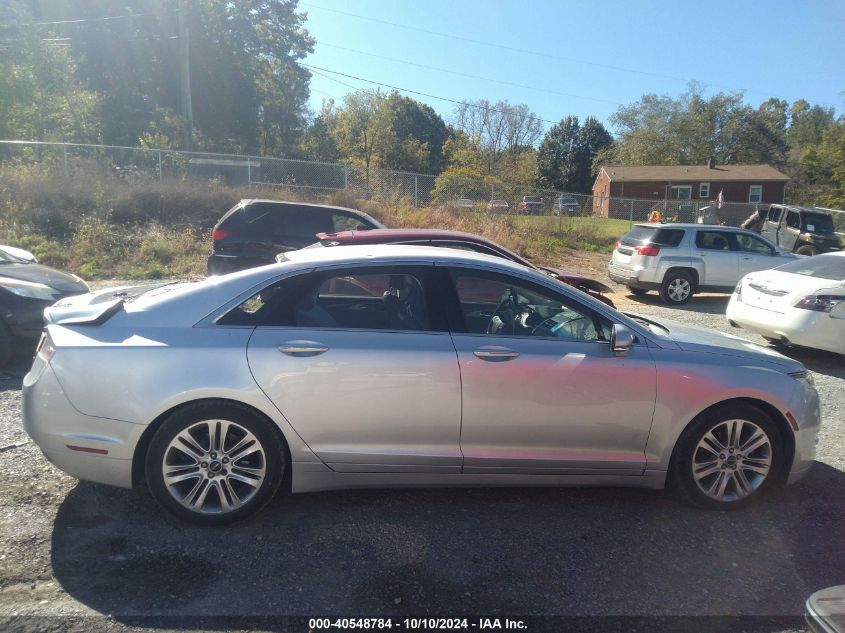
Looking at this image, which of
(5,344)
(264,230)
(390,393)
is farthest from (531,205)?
(390,393)

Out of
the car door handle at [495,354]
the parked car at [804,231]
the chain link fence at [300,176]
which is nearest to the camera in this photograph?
the car door handle at [495,354]

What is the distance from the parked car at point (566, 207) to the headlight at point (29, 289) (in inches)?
766

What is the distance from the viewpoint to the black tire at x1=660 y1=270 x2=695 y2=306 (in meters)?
13.1

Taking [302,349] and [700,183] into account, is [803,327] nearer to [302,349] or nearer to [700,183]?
Answer: [302,349]

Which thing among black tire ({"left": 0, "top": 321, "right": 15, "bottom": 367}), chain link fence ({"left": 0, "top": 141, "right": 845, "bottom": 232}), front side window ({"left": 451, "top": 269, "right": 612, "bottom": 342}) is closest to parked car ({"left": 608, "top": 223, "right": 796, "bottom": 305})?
chain link fence ({"left": 0, "top": 141, "right": 845, "bottom": 232})

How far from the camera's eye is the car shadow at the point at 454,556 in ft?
9.87

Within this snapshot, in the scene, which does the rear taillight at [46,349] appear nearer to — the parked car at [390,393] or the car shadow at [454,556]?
the parked car at [390,393]

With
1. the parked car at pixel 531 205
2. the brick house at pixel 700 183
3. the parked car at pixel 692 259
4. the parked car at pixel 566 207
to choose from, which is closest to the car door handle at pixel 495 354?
the parked car at pixel 692 259

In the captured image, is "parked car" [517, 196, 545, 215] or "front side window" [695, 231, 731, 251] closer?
"front side window" [695, 231, 731, 251]

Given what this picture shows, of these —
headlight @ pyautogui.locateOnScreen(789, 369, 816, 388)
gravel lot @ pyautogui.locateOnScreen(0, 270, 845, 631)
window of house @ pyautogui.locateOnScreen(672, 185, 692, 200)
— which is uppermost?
window of house @ pyautogui.locateOnScreen(672, 185, 692, 200)

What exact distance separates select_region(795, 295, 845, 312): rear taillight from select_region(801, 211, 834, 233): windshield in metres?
15.1

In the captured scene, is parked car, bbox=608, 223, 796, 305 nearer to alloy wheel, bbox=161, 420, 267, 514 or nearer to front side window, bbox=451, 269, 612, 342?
front side window, bbox=451, 269, 612, 342

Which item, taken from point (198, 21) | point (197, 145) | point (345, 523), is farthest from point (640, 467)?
point (198, 21)

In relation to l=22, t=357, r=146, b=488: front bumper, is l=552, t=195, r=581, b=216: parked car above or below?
above
